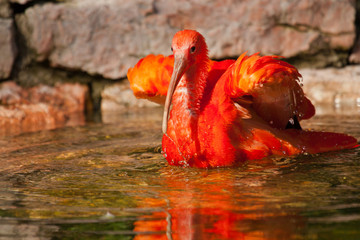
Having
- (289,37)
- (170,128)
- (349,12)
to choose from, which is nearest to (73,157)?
(170,128)

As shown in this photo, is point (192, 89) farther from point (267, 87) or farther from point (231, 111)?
point (267, 87)

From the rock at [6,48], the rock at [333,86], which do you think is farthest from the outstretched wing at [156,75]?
the rock at [6,48]

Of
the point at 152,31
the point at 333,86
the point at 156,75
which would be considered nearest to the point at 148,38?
the point at 152,31

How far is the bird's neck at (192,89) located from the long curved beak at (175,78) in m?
0.09

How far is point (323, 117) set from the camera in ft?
14.1

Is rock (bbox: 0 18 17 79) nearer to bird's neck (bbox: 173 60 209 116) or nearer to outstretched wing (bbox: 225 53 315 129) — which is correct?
bird's neck (bbox: 173 60 209 116)

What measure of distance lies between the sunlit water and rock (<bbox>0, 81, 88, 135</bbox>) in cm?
135

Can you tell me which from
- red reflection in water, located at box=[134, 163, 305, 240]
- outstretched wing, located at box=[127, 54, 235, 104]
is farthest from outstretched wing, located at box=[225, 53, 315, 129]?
red reflection in water, located at box=[134, 163, 305, 240]

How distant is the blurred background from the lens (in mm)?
5172

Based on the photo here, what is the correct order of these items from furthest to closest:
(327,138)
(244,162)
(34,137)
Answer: (34,137), (327,138), (244,162)

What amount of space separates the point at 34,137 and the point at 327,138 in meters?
2.03

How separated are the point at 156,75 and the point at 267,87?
2.46 ft

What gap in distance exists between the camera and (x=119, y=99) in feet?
17.9

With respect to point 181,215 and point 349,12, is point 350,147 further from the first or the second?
point 349,12
